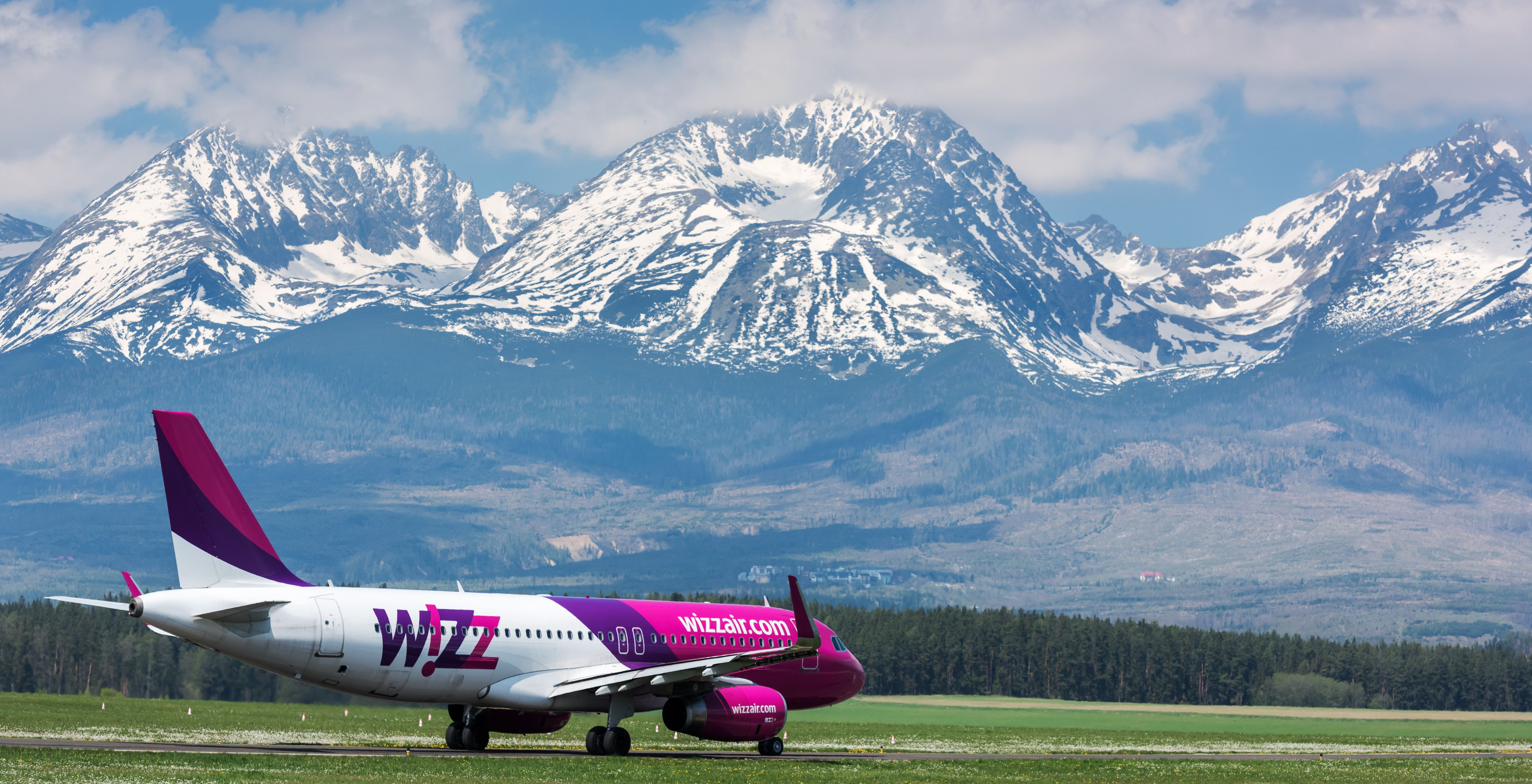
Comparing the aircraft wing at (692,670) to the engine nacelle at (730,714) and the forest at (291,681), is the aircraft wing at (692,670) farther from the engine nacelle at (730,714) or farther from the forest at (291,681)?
the forest at (291,681)

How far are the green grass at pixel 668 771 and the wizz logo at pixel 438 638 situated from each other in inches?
123

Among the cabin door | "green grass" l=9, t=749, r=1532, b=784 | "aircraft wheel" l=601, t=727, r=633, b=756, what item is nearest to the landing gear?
"aircraft wheel" l=601, t=727, r=633, b=756

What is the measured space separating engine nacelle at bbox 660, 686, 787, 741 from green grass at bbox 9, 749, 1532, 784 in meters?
1.00

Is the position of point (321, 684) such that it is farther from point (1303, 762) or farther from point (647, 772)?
point (1303, 762)

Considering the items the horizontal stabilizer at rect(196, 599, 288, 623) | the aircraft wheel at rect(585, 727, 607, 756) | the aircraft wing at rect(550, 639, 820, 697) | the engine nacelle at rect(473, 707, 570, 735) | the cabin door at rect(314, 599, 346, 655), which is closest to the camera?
the horizontal stabilizer at rect(196, 599, 288, 623)

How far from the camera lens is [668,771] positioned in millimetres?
51469

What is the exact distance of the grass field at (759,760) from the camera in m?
47.3

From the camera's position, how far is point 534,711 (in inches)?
2255

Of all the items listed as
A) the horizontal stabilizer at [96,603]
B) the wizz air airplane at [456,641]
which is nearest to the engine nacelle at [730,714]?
the wizz air airplane at [456,641]

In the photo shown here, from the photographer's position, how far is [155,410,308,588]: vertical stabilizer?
171 ft

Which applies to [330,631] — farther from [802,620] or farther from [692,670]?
[802,620]

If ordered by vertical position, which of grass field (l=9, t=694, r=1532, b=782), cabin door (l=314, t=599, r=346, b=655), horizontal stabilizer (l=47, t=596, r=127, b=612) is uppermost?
horizontal stabilizer (l=47, t=596, r=127, b=612)

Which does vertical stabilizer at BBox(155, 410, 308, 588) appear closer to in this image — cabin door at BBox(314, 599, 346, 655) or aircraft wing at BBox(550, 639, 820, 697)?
cabin door at BBox(314, 599, 346, 655)

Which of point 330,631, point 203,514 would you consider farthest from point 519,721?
point 203,514
